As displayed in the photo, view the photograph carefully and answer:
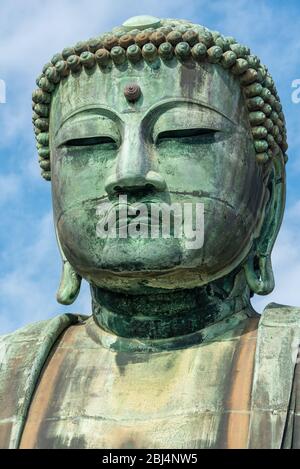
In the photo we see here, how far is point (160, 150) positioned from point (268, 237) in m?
1.22

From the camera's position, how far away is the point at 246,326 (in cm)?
1171

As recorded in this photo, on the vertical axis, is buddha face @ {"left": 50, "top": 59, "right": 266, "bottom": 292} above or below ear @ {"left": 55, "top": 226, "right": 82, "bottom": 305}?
above

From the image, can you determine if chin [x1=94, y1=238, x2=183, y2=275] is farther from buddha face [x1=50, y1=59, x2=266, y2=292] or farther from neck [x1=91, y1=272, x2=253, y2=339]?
neck [x1=91, y1=272, x2=253, y2=339]

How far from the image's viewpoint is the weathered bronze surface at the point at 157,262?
11.1 m

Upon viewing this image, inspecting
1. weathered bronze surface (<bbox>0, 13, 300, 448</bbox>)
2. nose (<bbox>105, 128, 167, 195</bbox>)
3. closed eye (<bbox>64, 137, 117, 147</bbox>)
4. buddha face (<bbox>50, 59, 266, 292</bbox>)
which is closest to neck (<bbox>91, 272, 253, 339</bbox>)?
weathered bronze surface (<bbox>0, 13, 300, 448</bbox>)

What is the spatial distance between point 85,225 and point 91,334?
0.87 metres

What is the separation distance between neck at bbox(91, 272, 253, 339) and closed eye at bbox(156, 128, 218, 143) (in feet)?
3.45

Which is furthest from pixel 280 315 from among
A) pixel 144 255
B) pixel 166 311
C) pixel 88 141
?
pixel 88 141

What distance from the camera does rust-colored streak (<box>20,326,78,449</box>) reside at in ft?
36.4

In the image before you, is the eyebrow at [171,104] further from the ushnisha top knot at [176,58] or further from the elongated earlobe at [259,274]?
the elongated earlobe at [259,274]

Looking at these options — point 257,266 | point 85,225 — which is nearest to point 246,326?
point 257,266

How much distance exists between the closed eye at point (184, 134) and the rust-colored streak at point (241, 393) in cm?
141
